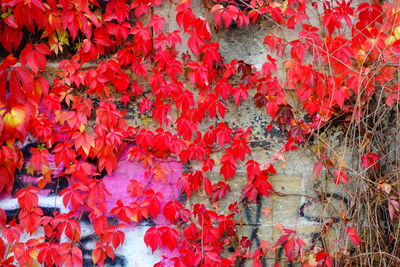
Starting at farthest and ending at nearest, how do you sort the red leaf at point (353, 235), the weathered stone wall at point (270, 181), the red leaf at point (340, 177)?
1. the weathered stone wall at point (270, 181)
2. the red leaf at point (340, 177)
3. the red leaf at point (353, 235)

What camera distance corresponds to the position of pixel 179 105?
123 inches

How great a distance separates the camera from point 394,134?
3.19m

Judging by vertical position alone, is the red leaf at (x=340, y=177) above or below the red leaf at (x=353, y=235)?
above

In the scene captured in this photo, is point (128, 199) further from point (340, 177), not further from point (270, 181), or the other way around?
point (340, 177)

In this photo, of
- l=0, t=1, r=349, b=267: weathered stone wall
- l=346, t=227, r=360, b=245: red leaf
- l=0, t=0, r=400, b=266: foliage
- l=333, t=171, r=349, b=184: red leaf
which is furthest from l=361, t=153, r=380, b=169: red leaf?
l=346, t=227, r=360, b=245: red leaf

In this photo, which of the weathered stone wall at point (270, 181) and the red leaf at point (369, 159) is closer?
the red leaf at point (369, 159)

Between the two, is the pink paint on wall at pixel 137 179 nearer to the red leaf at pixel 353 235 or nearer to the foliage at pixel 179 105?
the foliage at pixel 179 105

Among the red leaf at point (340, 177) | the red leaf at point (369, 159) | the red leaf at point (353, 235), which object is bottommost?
the red leaf at point (353, 235)

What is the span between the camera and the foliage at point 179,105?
3.02 meters

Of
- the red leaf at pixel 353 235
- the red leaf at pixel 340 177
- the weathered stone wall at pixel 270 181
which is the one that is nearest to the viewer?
the red leaf at pixel 353 235

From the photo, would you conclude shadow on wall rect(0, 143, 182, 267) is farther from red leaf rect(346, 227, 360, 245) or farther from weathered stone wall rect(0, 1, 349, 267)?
red leaf rect(346, 227, 360, 245)

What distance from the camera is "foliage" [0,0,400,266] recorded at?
9.90ft

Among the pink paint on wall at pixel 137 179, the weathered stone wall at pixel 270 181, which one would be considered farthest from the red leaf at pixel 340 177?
the pink paint on wall at pixel 137 179

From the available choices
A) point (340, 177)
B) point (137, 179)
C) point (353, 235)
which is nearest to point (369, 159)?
point (340, 177)
